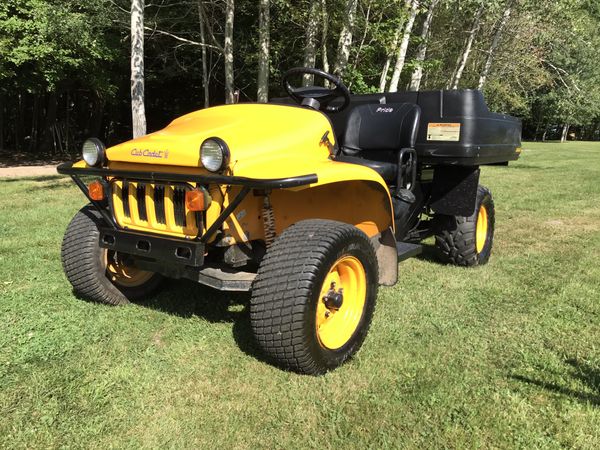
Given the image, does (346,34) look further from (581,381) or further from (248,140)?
(581,381)

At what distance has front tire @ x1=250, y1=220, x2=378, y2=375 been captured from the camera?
255 centimetres

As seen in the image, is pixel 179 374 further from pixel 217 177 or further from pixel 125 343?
pixel 217 177

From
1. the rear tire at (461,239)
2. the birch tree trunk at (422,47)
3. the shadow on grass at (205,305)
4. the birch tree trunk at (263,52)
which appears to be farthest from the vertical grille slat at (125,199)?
the birch tree trunk at (422,47)

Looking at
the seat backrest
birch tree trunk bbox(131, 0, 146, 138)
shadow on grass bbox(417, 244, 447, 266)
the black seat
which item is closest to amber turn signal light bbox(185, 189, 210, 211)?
the black seat

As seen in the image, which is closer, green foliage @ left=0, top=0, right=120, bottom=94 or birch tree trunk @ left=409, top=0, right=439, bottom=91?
green foliage @ left=0, top=0, right=120, bottom=94

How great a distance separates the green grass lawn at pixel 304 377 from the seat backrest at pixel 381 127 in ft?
3.87

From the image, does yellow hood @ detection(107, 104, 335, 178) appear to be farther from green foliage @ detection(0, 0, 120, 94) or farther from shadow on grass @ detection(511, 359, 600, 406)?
green foliage @ detection(0, 0, 120, 94)

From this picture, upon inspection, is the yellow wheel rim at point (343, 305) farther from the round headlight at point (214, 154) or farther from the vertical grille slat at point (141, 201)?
the vertical grille slat at point (141, 201)

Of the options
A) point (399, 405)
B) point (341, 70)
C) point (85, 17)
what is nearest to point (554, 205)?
point (341, 70)

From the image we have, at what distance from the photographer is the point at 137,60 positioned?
9.04 m

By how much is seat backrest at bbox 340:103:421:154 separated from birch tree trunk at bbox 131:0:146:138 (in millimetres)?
5994

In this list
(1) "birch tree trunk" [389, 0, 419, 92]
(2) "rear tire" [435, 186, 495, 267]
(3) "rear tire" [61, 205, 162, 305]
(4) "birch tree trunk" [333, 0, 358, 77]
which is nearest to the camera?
(3) "rear tire" [61, 205, 162, 305]

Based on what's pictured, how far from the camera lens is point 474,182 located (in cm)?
432

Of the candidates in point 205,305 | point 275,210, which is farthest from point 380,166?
point 205,305
